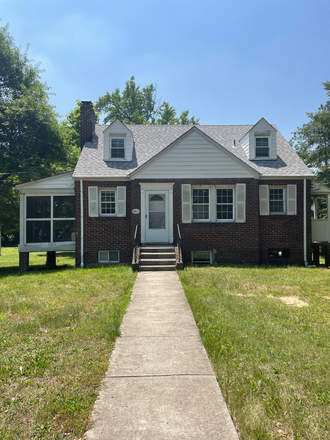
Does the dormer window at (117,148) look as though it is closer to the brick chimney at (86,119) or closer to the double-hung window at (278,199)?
the brick chimney at (86,119)

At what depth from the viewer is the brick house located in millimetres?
12867

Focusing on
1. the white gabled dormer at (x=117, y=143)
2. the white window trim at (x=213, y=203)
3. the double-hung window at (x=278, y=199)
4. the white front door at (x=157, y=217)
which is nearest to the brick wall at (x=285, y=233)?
the double-hung window at (x=278, y=199)

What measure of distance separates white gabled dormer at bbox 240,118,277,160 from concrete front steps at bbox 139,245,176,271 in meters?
6.14

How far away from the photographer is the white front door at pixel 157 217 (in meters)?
13.0

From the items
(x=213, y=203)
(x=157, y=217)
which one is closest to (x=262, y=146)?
(x=213, y=203)

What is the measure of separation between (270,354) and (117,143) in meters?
12.3

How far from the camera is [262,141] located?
14484 mm

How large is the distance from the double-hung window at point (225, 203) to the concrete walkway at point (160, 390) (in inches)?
321

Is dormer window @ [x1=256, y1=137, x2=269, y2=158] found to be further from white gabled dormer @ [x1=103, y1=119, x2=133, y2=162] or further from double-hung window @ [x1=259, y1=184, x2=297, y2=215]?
white gabled dormer @ [x1=103, y1=119, x2=133, y2=162]

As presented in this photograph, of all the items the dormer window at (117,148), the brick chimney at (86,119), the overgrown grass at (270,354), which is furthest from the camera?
the brick chimney at (86,119)

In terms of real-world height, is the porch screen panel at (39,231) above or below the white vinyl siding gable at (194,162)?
below

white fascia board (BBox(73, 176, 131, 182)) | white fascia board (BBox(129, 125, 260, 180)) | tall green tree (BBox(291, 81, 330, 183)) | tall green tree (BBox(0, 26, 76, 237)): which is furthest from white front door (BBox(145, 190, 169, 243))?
tall green tree (BBox(291, 81, 330, 183))

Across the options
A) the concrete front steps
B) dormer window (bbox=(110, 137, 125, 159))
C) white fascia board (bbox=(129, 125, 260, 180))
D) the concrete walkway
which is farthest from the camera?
dormer window (bbox=(110, 137, 125, 159))

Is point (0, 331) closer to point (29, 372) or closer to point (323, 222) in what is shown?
point (29, 372)
